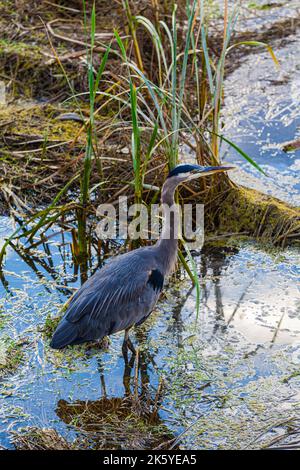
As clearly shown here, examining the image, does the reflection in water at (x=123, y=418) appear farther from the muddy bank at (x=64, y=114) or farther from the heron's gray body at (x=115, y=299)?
the muddy bank at (x=64, y=114)

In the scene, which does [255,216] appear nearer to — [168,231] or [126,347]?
[168,231]

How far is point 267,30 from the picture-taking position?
893 centimetres

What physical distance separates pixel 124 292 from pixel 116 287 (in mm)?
55

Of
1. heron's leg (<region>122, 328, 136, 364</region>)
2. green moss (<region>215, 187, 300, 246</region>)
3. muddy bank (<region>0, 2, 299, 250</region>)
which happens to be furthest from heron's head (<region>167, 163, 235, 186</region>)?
green moss (<region>215, 187, 300, 246</region>)

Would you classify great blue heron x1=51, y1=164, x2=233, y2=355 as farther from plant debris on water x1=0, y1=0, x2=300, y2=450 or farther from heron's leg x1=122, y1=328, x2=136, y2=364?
plant debris on water x1=0, y1=0, x2=300, y2=450

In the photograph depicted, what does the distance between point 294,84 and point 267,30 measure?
111 cm

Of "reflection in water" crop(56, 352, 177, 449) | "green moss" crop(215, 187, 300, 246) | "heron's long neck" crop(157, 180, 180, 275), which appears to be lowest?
"reflection in water" crop(56, 352, 177, 449)

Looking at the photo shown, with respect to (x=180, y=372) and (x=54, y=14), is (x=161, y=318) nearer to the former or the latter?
(x=180, y=372)

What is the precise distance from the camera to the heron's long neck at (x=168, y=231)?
521 cm

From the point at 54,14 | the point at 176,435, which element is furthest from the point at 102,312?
the point at 54,14

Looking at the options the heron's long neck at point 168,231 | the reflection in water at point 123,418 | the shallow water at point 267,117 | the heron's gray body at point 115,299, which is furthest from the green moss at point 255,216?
the reflection in water at point 123,418

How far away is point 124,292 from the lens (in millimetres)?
4988

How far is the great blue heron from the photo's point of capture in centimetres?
485

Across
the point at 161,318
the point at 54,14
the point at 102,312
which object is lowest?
the point at 161,318
